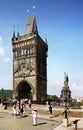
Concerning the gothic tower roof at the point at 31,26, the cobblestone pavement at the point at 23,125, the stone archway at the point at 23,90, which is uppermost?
the gothic tower roof at the point at 31,26

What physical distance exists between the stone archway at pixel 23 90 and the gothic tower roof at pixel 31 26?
44.0ft

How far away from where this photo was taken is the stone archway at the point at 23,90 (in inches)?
2195

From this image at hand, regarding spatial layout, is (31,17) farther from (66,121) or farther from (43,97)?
(66,121)

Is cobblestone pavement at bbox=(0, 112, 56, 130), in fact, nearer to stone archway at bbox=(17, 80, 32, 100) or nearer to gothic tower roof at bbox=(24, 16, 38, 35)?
stone archway at bbox=(17, 80, 32, 100)

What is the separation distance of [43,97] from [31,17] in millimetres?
22259

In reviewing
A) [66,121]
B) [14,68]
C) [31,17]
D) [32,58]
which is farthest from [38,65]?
[66,121]

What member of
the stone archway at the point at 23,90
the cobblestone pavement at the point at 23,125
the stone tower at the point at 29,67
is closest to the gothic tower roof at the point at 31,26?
the stone tower at the point at 29,67

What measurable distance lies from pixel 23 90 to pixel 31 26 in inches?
670

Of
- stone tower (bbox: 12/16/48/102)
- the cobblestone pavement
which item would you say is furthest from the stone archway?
the cobblestone pavement

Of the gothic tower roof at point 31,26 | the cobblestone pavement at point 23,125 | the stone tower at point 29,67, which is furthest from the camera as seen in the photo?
the gothic tower roof at point 31,26

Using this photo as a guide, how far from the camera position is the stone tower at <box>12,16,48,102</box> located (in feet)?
177

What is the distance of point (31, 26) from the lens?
200 ft

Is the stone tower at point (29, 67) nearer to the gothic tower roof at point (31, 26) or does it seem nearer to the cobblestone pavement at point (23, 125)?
the gothic tower roof at point (31, 26)

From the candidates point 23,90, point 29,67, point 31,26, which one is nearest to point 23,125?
point 29,67
